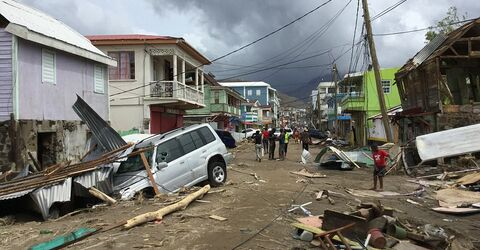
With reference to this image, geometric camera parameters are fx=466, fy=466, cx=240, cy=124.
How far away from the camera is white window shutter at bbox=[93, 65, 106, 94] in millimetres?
20859

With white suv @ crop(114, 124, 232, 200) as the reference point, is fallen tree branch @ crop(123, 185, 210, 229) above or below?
below

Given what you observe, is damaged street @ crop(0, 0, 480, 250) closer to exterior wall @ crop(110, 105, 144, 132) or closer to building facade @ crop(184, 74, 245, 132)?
exterior wall @ crop(110, 105, 144, 132)

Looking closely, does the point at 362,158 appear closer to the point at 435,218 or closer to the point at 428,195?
the point at 428,195

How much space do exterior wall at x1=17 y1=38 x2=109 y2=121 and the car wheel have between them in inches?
265

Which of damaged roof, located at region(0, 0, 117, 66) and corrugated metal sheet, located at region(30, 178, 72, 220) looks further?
damaged roof, located at region(0, 0, 117, 66)

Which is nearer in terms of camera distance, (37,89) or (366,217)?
(366,217)

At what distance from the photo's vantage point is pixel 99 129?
548 inches

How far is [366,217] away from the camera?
25.3ft

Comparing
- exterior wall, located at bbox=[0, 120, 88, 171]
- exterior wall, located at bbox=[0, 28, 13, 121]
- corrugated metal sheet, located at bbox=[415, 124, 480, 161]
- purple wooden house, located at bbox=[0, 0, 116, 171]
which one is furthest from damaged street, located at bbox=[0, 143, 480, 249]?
exterior wall, located at bbox=[0, 28, 13, 121]

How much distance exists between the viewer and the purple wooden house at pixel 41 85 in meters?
15.0

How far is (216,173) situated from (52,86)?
7597 millimetres

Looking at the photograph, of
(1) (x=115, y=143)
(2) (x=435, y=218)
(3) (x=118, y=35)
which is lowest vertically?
(2) (x=435, y=218)

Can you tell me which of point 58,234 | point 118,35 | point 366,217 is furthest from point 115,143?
point 118,35

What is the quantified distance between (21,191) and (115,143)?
12.3ft
